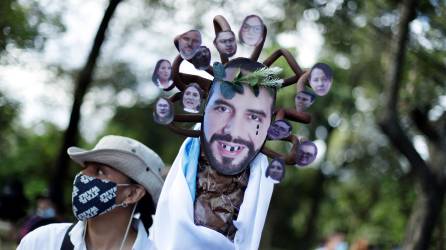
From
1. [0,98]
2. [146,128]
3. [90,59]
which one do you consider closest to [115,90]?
[90,59]

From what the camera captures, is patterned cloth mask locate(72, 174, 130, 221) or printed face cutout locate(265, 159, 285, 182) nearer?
printed face cutout locate(265, 159, 285, 182)

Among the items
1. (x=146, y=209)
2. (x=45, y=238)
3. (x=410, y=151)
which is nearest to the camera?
(x=45, y=238)

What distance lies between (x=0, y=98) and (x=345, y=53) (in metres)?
4.78

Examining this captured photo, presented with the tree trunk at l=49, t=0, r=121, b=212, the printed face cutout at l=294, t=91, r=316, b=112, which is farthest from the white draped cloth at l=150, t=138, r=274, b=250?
the tree trunk at l=49, t=0, r=121, b=212

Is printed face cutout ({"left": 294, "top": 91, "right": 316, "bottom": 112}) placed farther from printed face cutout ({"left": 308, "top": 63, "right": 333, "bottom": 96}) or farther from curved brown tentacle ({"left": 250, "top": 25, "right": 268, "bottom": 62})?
curved brown tentacle ({"left": 250, "top": 25, "right": 268, "bottom": 62})

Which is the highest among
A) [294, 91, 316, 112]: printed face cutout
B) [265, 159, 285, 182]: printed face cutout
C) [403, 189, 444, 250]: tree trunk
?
[294, 91, 316, 112]: printed face cutout

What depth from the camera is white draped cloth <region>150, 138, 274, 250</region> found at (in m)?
3.71

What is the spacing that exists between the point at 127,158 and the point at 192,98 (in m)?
0.66

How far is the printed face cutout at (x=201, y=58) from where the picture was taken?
384 cm

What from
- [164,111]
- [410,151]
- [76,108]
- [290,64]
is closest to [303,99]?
[290,64]

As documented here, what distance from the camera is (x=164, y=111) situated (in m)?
3.77

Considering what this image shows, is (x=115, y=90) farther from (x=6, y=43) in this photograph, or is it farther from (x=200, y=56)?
(x=200, y=56)

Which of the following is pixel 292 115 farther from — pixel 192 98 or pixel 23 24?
pixel 23 24

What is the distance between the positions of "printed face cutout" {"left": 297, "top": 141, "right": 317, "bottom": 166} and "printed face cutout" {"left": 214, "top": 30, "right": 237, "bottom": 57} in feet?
1.93
